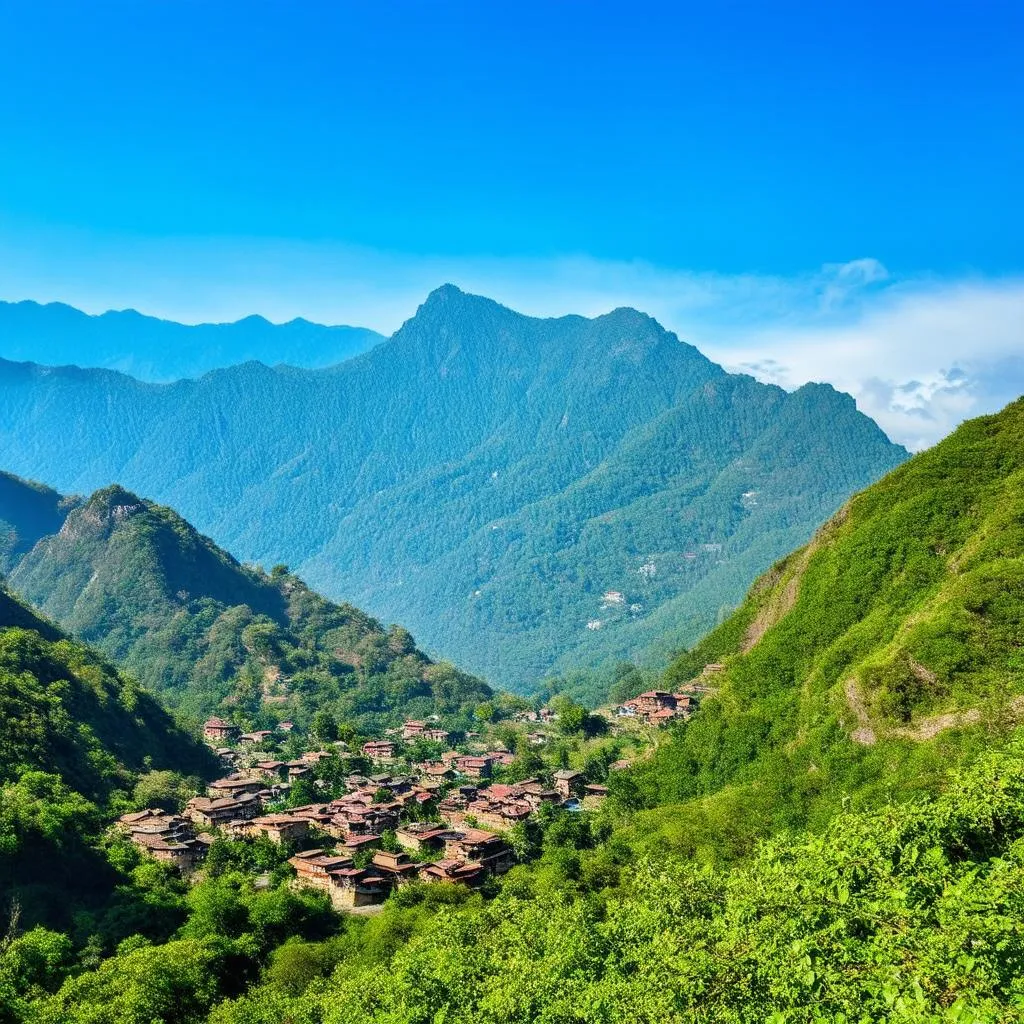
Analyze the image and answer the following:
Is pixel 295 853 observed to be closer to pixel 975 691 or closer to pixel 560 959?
pixel 560 959

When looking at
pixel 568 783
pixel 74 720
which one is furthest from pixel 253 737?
pixel 568 783

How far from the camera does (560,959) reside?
89.0 feet

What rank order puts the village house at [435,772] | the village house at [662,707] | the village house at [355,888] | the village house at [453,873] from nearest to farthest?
the village house at [355,888] < the village house at [453,873] < the village house at [662,707] < the village house at [435,772]

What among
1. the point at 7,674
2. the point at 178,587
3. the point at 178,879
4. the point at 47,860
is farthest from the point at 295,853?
the point at 178,587

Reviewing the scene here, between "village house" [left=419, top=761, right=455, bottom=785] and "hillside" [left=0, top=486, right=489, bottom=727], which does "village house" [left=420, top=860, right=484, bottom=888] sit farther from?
"hillside" [left=0, top=486, right=489, bottom=727]

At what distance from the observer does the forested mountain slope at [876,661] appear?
4306cm

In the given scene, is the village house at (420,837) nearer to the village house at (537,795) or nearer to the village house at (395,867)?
the village house at (395,867)

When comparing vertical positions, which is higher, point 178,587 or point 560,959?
point 178,587

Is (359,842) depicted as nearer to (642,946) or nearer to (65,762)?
(65,762)

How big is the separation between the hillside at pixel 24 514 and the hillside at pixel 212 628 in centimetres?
700

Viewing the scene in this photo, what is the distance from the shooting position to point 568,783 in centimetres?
6925

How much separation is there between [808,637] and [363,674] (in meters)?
72.8

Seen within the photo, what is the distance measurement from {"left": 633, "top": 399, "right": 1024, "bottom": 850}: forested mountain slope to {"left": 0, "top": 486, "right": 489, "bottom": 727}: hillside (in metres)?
56.1

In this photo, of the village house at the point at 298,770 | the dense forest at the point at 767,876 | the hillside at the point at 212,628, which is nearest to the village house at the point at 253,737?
the hillside at the point at 212,628
